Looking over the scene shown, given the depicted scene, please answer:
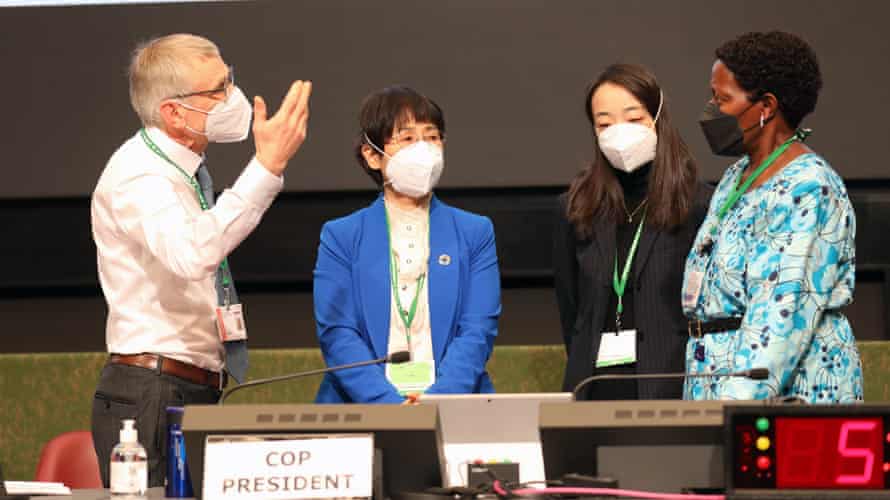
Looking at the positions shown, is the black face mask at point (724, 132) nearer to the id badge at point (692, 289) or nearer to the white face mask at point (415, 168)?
the id badge at point (692, 289)

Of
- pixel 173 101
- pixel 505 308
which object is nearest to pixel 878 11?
pixel 505 308

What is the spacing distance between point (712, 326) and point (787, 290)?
32cm

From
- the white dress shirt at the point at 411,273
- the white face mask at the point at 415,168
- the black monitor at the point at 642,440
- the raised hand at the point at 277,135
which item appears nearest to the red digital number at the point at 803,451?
the black monitor at the point at 642,440

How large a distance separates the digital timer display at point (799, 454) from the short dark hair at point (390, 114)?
182 centimetres

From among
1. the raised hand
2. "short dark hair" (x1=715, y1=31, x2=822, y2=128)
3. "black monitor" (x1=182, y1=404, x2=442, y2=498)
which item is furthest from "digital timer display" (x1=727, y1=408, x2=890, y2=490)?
the raised hand

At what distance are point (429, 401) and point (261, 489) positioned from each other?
43 centimetres

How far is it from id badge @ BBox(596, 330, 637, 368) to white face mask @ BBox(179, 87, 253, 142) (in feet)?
3.64

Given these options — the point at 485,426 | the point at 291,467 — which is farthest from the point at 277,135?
the point at 291,467

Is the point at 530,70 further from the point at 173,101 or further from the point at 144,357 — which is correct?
the point at 144,357

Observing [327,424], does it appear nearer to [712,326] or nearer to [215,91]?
[712,326]

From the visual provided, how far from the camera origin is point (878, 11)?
4449 millimetres

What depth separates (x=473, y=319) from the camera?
11.2 ft

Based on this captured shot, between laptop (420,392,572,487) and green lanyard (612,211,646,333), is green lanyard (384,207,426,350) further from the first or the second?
laptop (420,392,572,487)

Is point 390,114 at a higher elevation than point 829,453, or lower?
higher
